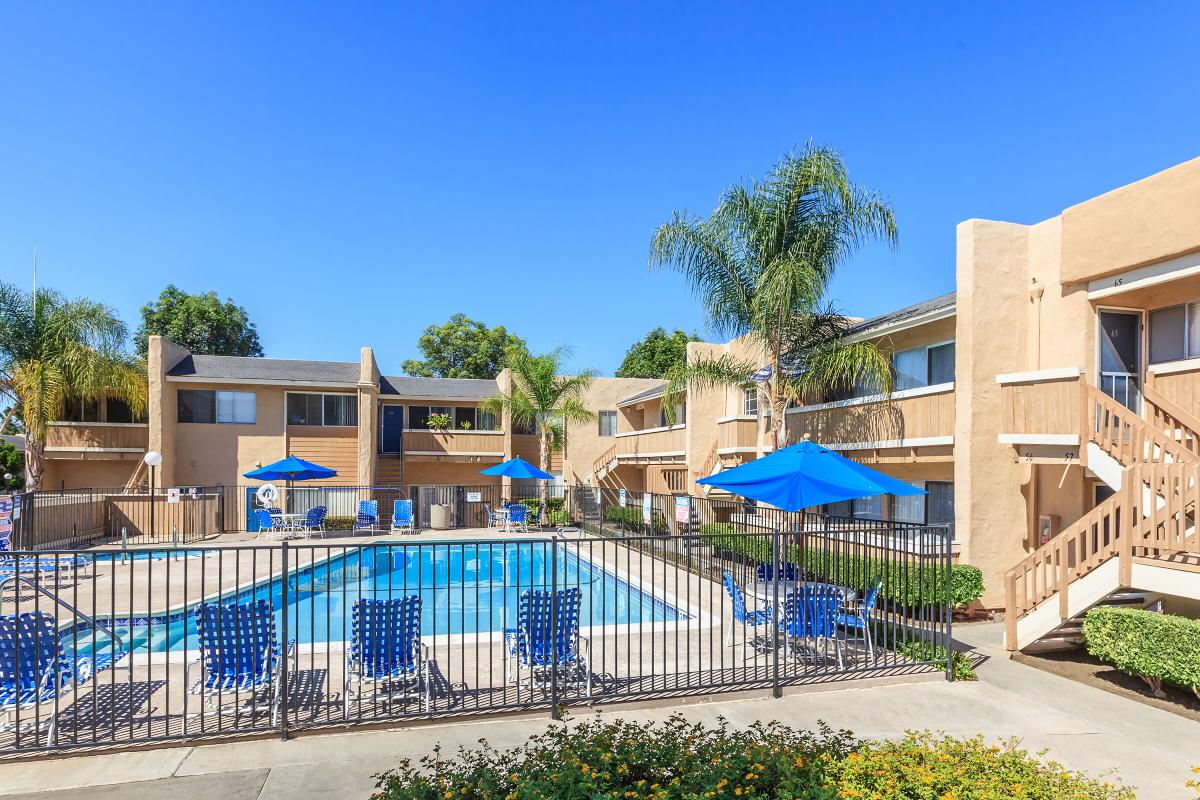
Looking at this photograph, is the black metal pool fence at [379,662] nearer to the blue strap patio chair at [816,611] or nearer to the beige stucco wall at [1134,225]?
the blue strap patio chair at [816,611]

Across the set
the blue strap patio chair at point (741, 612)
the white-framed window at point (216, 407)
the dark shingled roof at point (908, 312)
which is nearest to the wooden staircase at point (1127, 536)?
the blue strap patio chair at point (741, 612)

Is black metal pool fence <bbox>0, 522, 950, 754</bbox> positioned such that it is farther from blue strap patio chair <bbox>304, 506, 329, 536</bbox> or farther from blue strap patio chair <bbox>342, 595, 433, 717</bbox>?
blue strap patio chair <bbox>304, 506, 329, 536</bbox>

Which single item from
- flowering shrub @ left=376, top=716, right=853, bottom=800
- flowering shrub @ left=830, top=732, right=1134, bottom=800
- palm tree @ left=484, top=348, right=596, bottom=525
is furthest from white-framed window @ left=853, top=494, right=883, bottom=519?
palm tree @ left=484, top=348, right=596, bottom=525

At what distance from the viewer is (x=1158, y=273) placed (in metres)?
10.5

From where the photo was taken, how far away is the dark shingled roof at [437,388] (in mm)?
31109

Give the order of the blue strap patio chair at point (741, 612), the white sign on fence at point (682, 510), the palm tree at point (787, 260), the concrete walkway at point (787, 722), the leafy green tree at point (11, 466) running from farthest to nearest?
A: the leafy green tree at point (11, 466) → the white sign on fence at point (682, 510) → the palm tree at point (787, 260) → the blue strap patio chair at point (741, 612) → the concrete walkway at point (787, 722)

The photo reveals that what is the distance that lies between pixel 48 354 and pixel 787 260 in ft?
82.2

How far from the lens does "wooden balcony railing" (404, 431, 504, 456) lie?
29266 millimetres

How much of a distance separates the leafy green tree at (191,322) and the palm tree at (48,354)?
21.8 metres

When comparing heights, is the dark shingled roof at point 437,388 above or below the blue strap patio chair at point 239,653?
above

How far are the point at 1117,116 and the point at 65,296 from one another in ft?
103

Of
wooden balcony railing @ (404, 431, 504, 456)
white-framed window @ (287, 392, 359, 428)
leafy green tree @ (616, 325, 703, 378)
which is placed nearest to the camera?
white-framed window @ (287, 392, 359, 428)

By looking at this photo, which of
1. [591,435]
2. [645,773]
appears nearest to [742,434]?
[591,435]

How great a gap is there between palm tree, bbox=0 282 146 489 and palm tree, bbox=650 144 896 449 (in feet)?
67.7
